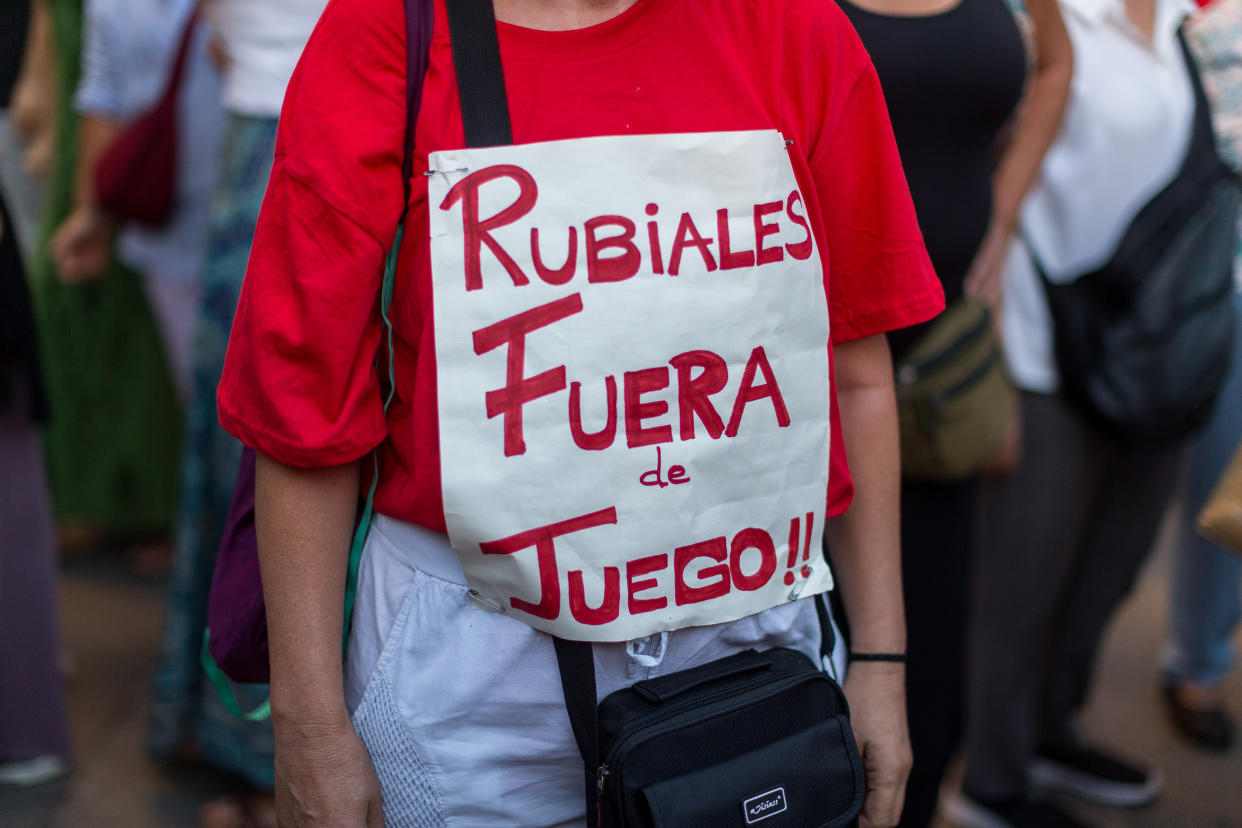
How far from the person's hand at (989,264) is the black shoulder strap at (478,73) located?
55.0 inches

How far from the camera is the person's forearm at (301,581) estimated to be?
1210 millimetres

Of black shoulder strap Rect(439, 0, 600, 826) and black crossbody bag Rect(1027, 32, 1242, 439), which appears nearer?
black shoulder strap Rect(439, 0, 600, 826)

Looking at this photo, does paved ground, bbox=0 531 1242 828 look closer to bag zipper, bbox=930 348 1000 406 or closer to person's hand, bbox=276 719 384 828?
bag zipper, bbox=930 348 1000 406

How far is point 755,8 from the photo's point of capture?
1.27 meters

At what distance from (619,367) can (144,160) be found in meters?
2.20

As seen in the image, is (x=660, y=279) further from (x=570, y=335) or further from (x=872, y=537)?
(x=872, y=537)

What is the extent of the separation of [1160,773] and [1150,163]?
1574mm

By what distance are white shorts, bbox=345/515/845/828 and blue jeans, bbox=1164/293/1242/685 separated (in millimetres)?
1987

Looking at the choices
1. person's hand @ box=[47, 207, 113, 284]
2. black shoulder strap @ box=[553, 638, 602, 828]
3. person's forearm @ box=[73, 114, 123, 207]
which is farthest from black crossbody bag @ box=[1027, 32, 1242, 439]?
person's forearm @ box=[73, 114, 123, 207]

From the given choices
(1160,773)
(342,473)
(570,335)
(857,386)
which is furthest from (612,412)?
(1160,773)

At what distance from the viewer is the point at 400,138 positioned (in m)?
1.13

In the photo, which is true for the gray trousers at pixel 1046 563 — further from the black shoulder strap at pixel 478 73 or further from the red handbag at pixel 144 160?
the red handbag at pixel 144 160

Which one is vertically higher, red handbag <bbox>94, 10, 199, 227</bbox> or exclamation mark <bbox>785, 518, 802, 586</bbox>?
red handbag <bbox>94, 10, 199, 227</bbox>

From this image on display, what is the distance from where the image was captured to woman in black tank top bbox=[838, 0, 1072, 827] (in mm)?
1768
